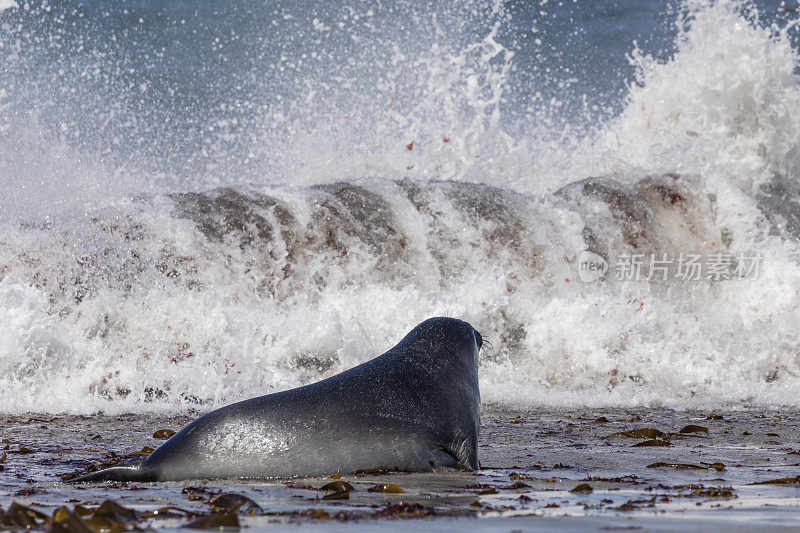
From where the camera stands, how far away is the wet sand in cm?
253

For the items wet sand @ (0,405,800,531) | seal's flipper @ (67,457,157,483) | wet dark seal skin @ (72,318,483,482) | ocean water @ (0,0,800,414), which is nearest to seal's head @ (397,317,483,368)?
wet dark seal skin @ (72,318,483,482)

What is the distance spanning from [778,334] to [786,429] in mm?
4351

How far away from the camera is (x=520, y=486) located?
10.9 feet

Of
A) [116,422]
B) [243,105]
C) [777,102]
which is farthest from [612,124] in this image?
[116,422]

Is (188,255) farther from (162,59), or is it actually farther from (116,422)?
(162,59)

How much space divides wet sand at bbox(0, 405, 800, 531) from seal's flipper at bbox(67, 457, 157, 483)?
0.18 feet

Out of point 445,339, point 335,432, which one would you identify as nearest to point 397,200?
point 445,339

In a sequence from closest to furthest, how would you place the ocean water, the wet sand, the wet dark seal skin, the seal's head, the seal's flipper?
the wet sand, the seal's flipper, the wet dark seal skin, the seal's head, the ocean water

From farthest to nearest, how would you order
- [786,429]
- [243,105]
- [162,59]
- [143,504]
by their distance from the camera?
[162,59] → [243,105] → [786,429] → [143,504]

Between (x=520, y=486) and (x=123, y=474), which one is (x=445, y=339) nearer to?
(x=520, y=486)

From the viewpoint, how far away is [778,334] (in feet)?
31.6

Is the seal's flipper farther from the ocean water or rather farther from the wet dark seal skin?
the ocean water

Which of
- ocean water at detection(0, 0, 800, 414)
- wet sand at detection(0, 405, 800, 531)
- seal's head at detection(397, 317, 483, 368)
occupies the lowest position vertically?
wet sand at detection(0, 405, 800, 531)

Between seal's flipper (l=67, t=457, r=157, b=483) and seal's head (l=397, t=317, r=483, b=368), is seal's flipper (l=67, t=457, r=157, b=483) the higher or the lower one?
the lower one
